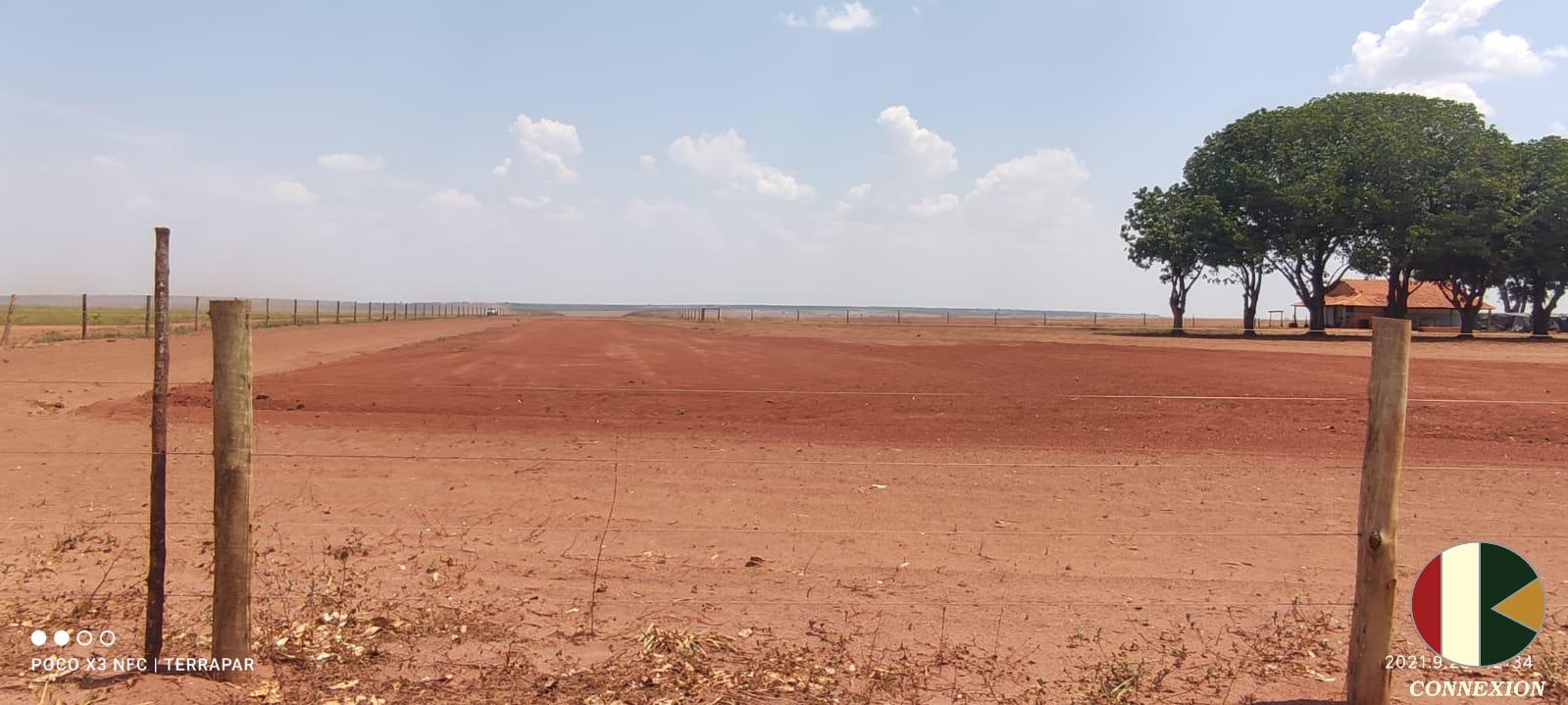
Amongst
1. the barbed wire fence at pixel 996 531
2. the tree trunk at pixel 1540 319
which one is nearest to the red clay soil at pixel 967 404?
the barbed wire fence at pixel 996 531

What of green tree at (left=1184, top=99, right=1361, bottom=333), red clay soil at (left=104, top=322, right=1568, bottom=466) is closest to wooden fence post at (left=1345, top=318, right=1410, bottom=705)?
red clay soil at (left=104, top=322, right=1568, bottom=466)

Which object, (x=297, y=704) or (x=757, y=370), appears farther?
(x=757, y=370)

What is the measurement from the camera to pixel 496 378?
62.7 ft

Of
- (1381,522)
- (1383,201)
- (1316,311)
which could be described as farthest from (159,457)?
(1316,311)

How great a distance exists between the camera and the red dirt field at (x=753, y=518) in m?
4.91

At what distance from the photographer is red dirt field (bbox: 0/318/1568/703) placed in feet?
16.1

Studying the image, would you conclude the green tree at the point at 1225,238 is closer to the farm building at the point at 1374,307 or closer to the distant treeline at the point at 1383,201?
the distant treeline at the point at 1383,201

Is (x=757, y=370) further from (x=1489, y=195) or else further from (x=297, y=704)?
(x=1489, y=195)

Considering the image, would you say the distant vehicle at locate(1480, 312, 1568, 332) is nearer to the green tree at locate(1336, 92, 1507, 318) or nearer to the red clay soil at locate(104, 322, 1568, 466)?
the green tree at locate(1336, 92, 1507, 318)

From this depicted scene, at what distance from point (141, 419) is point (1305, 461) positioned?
15.6 meters

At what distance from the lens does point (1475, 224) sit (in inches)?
1693

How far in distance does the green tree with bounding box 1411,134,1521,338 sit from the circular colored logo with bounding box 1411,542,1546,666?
159 feet

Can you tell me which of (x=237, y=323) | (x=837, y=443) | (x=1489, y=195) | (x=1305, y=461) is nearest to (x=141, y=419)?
(x=837, y=443)

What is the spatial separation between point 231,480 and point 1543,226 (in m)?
57.5
